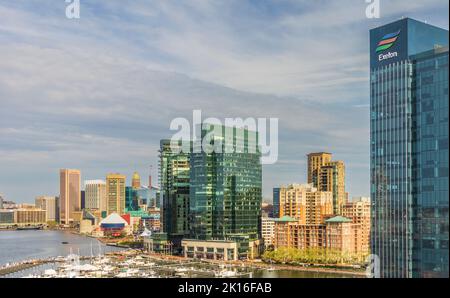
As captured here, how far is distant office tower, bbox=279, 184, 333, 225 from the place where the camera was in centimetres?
1320

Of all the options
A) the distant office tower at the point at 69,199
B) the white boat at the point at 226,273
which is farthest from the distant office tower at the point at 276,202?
the distant office tower at the point at 69,199

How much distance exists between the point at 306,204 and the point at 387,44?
7222 mm

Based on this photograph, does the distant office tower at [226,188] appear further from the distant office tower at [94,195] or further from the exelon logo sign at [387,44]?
the distant office tower at [94,195]

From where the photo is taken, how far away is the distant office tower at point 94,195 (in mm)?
21766

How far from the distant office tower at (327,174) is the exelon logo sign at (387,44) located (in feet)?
25.2

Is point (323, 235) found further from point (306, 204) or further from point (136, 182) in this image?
point (136, 182)

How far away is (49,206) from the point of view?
2308 centimetres

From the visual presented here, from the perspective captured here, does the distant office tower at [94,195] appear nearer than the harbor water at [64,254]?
No

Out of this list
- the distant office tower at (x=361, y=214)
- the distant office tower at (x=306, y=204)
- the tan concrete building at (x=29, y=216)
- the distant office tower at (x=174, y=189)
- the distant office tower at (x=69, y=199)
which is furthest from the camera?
the tan concrete building at (x=29, y=216)

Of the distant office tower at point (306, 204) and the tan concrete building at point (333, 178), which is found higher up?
the tan concrete building at point (333, 178)

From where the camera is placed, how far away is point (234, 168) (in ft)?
41.7
